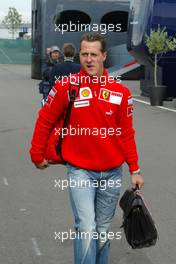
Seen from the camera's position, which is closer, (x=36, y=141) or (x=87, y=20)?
(x=36, y=141)

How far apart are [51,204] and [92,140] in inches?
111

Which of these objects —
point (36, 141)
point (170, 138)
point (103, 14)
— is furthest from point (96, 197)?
point (103, 14)

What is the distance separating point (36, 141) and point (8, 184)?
374 centimetres

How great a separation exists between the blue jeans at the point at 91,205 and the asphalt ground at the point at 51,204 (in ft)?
2.88

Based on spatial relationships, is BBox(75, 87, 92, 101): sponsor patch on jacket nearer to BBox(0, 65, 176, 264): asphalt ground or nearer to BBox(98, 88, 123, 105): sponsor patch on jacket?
BBox(98, 88, 123, 105): sponsor patch on jacket

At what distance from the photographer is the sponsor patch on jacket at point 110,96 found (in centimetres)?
379

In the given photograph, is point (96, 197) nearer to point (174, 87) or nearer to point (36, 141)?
point (36, 141)

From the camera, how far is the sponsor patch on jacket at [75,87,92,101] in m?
3.78

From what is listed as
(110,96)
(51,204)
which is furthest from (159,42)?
(110,96)

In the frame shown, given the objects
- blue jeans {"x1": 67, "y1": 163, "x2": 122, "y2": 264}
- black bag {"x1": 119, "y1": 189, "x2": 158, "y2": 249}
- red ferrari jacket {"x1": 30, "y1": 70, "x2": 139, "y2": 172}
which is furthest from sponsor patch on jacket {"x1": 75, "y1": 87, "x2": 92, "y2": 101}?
black bag {"x1": 119, "y1": 189, "x2": 158, "y2": 249}

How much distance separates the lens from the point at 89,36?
380 cm

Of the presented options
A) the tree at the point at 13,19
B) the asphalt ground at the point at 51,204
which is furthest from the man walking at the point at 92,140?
the tree at the point at 13,19

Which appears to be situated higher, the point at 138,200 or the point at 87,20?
the point at 138,200

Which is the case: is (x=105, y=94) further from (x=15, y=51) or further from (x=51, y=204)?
(x=15, y=51)
